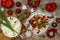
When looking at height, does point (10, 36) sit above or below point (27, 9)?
below

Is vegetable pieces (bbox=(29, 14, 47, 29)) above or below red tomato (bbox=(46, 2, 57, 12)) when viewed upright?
below

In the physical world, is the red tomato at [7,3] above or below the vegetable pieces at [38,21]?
above

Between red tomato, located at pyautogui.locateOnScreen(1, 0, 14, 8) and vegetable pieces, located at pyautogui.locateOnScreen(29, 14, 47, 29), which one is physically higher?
red tomato, located at pyautogui.locateOnScreen(1, 0, 14, 8)

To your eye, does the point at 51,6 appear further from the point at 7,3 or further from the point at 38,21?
the point at 7,3

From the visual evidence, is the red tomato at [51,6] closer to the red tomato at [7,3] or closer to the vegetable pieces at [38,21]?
the vegetable pieces at [38,21]

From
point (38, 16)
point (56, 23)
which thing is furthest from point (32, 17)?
point (56, 23)

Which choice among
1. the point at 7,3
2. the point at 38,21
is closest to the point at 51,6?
the point at 38,21

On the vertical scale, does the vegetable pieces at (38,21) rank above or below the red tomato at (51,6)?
below

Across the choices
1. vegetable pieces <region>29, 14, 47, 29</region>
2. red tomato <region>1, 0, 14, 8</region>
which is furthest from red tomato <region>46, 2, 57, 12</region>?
red tomato <region>1, 0, 14, 8</region>

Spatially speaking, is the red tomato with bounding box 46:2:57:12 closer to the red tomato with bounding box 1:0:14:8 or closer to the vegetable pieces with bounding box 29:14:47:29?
the vegetable pieces with bounding box 29:14:47:29

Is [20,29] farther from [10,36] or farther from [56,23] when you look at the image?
[56,23]

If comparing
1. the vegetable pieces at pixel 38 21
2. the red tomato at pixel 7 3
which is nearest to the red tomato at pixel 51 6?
the vegetable pieces at pixel 38 21
